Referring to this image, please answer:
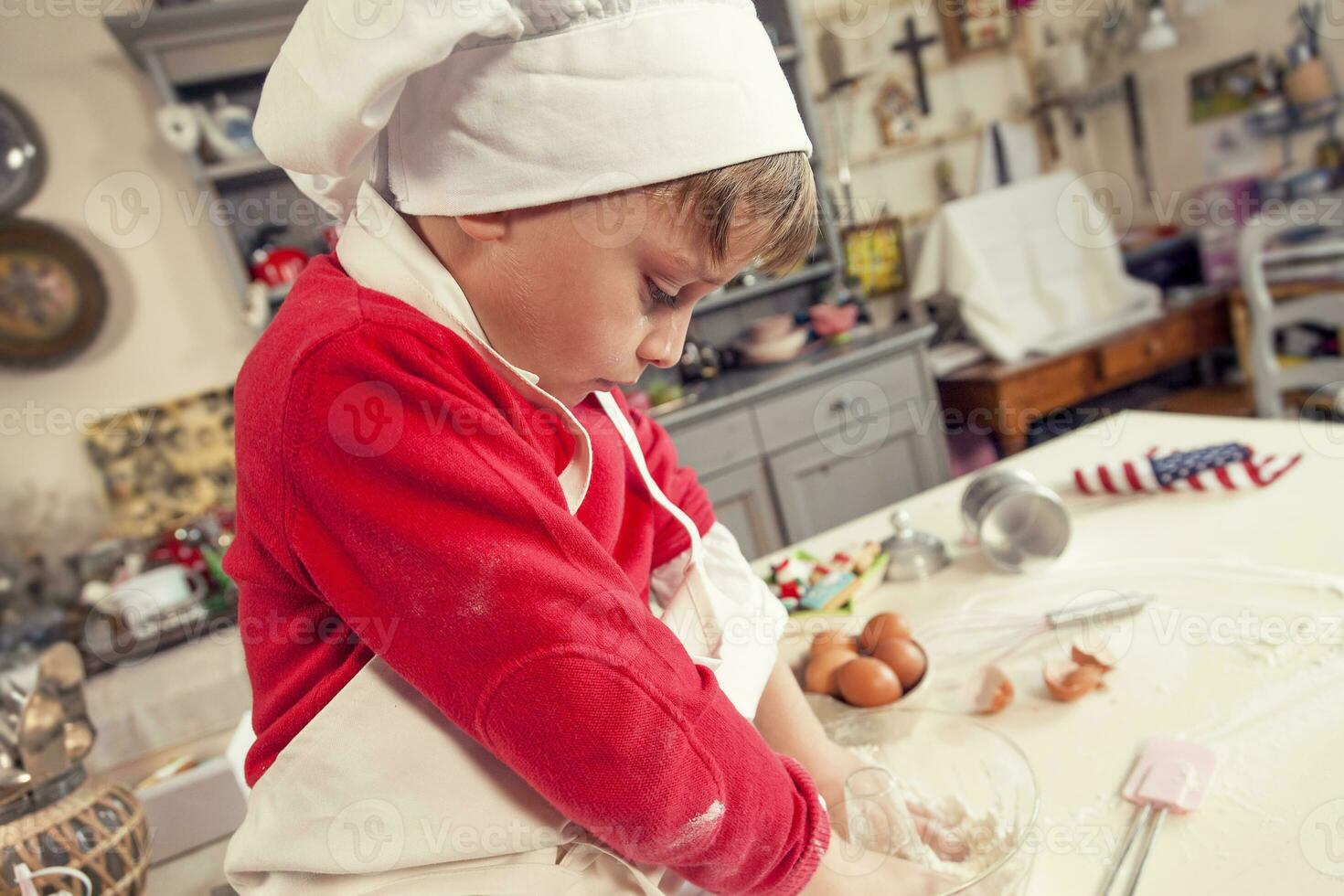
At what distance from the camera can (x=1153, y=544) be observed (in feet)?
3.03

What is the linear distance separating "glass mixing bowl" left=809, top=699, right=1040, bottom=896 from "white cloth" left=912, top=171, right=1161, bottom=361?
218 cm

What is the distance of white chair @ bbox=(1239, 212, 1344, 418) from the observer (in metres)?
2.01

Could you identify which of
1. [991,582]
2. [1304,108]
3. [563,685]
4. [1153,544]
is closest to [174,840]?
[563,685]

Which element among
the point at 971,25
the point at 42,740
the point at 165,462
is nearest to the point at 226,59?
the point at 165,462

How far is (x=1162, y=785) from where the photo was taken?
588 millimetres

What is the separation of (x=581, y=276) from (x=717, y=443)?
5.64 feet

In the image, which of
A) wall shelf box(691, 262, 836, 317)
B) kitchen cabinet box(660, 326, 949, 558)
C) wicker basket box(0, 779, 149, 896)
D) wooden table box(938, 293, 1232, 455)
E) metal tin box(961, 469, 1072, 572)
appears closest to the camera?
wicker basket box(0, 779, 149, 896)

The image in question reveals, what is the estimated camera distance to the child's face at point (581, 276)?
0.48 metres

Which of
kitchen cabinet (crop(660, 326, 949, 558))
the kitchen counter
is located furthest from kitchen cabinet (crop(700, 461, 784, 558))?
the kitchen counter

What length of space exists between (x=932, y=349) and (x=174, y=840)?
245cm

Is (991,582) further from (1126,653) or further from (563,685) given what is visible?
(563,685)

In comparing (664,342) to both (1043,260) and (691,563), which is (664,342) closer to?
(691,563)

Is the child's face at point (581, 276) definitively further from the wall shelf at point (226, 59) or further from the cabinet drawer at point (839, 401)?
the cabinet drawer at point (839, 401)

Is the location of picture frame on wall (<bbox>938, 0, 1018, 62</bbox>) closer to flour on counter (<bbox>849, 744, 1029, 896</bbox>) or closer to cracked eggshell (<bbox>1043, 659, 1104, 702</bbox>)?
cracked eggshell (<bbox>1043, 659, 1104, 702</bbox>)
